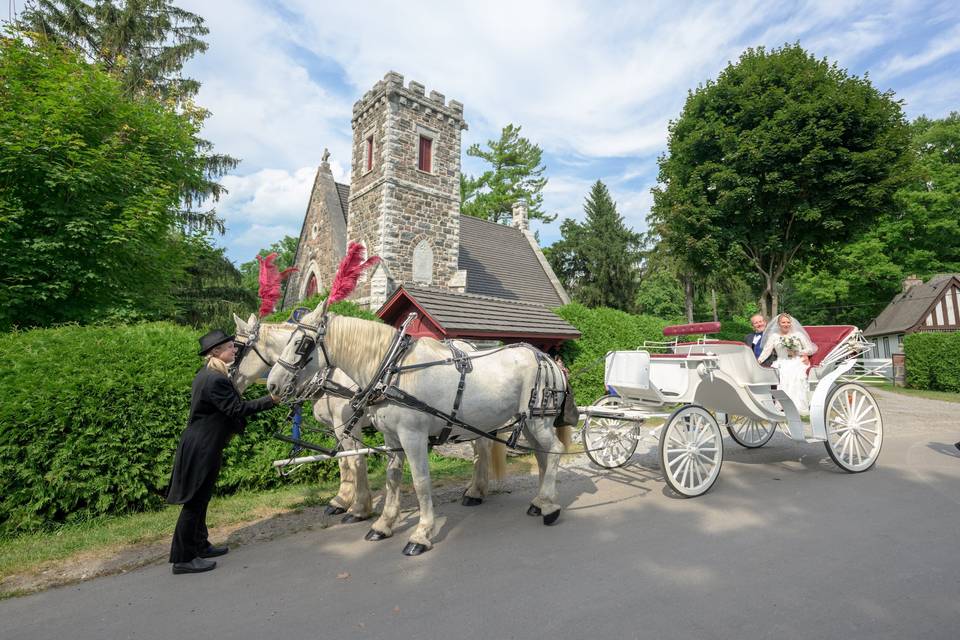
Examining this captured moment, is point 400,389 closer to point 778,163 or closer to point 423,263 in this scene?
point 423,263

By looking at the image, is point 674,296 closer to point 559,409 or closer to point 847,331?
point 847,331

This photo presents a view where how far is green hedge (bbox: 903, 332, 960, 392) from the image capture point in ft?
62.0

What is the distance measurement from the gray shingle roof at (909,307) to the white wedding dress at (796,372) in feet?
94.6

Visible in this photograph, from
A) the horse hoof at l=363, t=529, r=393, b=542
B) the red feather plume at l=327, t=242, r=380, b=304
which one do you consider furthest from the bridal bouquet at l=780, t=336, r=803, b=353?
the horse hoof at l=363, t=529, r=393, b=542

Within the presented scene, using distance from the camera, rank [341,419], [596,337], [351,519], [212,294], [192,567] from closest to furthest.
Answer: [192,567] → [351,519] → [341,419] → [596,337] → [212,294]

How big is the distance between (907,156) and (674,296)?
21023mm

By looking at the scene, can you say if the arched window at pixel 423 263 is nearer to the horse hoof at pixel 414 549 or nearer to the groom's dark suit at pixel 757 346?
the groom's dark suit at pixel 757 346

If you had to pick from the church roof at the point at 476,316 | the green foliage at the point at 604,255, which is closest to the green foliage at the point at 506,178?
the green foliage at the point at 604,255

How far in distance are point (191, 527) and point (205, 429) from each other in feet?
2.62

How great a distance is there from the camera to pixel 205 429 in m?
3.99

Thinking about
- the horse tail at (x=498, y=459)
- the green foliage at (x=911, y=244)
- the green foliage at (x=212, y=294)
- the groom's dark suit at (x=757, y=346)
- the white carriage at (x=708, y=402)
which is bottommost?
the horse tail at (x=498, y=459)

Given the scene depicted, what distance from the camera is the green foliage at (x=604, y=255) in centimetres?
3397

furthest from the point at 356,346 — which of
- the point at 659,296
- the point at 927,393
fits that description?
the point at 659,296

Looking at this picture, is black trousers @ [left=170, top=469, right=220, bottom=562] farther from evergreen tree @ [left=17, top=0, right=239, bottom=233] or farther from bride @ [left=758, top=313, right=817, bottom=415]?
evergreen tree @ [left=17, top=0, right=239, bottom=233]
